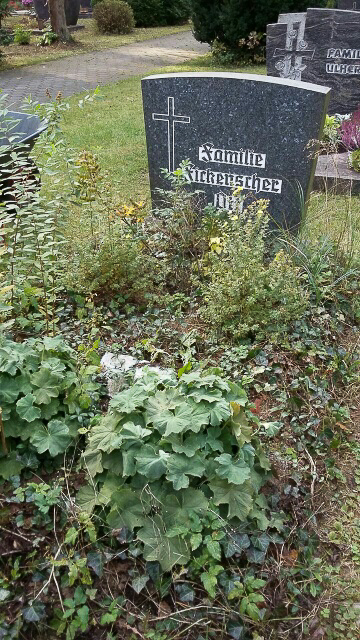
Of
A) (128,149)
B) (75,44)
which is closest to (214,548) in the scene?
(128,149)

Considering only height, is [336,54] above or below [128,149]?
above

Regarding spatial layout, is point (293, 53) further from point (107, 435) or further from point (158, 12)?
point (158, 12)

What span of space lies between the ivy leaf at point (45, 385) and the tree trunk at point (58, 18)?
15.0m

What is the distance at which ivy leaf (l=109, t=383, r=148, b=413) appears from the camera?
242 centimetres

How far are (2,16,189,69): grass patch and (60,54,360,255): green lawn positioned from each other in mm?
3714

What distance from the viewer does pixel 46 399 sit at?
2570 mm

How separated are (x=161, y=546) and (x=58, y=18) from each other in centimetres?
1635

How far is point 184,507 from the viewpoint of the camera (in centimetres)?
230

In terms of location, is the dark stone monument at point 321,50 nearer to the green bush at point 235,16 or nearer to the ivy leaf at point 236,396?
the green bush at point 235,16

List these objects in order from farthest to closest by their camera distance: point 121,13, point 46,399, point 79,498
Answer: point 121,13 < point 46,399 < point 79,498

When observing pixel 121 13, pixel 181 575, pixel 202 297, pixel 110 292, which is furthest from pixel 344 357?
pixel 121 13

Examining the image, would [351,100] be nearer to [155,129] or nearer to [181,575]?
[155,129]

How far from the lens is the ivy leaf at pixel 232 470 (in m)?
2.27

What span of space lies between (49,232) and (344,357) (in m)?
1.80
